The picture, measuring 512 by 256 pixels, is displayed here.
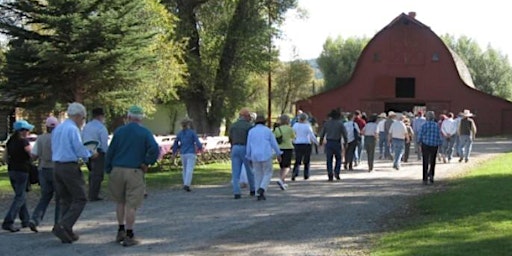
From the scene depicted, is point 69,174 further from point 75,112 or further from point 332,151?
point 332,151

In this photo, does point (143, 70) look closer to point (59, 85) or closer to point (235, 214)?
point (59, 85)

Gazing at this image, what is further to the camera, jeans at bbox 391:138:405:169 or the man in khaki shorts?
jeans at bbox 391:138:405:169

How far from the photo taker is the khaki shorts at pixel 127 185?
9469 millimetres

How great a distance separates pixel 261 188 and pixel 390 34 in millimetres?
46008

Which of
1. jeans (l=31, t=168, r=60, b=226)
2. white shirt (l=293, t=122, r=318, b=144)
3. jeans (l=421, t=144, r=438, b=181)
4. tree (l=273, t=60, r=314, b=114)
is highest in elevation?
tree (l=273, t=60, r=314, b=114)

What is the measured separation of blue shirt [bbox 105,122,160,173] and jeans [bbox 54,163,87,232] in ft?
1.58

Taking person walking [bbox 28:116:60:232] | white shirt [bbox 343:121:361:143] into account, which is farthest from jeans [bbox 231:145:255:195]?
white shirt [bbox 343:121:361:143]

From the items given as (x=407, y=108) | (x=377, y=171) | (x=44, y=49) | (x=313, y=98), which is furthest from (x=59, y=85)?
(x=407, y=108)

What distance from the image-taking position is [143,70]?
2819 cm

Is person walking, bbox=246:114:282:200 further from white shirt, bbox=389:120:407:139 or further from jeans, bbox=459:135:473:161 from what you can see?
jeans, bbox=459:135:473:161

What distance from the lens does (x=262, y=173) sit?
14.5 meters

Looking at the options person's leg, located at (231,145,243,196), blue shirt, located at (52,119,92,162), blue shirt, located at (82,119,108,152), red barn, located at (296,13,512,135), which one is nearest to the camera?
blue shirt, located at (52,119,92,162)

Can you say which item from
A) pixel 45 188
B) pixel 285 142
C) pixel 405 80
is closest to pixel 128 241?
pixel 45 188

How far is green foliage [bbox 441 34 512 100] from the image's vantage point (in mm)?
83875
